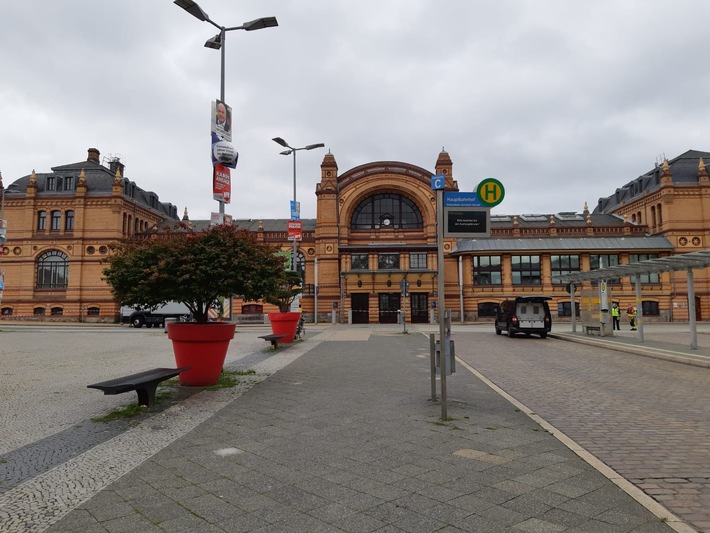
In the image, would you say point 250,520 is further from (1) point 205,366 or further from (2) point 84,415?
(1) point 205,366

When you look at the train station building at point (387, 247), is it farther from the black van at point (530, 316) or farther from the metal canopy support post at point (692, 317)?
the metal canopy support post at point (692, 317)

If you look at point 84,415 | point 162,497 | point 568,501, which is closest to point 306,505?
point 162,497

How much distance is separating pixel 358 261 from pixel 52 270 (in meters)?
30.8

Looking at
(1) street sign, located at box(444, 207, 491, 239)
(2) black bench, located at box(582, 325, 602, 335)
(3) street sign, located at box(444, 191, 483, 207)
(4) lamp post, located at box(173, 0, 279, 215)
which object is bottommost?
(2) black bench, located at box(582, 325, 602, 335)

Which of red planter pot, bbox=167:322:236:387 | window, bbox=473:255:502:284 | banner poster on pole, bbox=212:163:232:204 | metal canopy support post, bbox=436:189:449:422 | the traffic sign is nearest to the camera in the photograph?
metal canopy support post, bbox=436:189:449:422

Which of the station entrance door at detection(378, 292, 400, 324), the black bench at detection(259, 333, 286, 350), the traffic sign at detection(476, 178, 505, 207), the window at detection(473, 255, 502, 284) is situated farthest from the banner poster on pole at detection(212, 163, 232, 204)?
the window at detection(473, 255, 502, 284)

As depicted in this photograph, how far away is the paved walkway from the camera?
3295mm

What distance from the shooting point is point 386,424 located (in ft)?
19.8

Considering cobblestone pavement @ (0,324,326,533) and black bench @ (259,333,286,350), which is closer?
cobblestone pavement @ (0,324,326,533)

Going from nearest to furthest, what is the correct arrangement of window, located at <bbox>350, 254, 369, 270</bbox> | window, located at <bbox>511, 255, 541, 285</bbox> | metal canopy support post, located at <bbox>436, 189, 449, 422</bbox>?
metal canopy support post, located at <bbox>436, 189, 449, 422</bbox>, window, located at <bbox>511, 255, 541, 285</bbox>, window, located at <bbox>350, 254, 369, 270</bbox>

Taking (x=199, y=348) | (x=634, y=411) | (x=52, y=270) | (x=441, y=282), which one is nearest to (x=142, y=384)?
(x=199, y=348)

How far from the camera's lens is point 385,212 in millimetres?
48656

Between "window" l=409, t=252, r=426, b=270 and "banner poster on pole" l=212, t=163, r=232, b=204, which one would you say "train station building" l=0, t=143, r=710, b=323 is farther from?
"banner poster on pole" l=212, t=163, r=232, b=204

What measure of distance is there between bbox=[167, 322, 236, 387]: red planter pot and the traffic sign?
497cm
